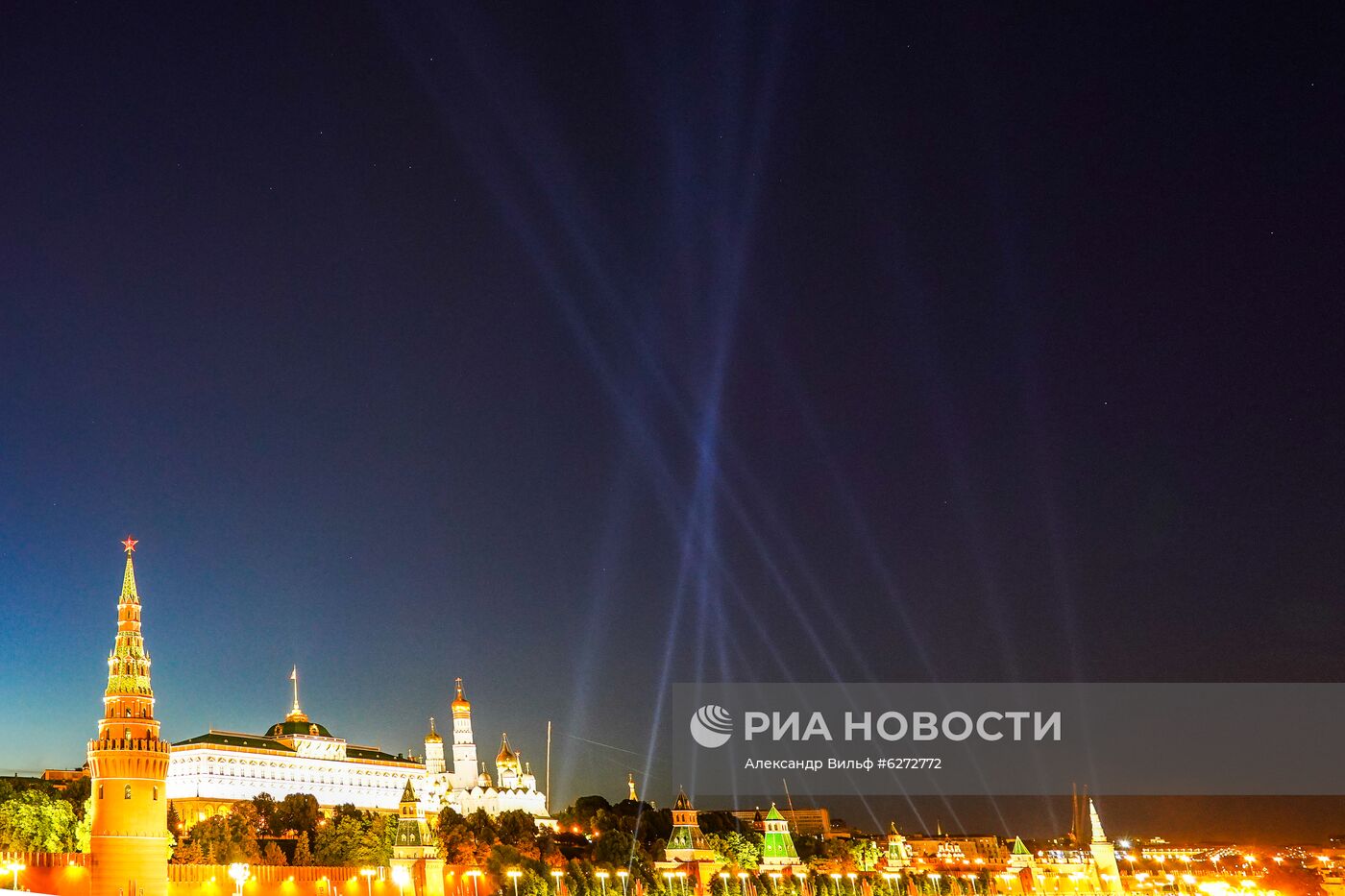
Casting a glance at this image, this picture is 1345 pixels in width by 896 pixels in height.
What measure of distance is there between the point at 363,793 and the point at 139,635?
81431 millimetres

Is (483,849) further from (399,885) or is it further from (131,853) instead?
(131,853)

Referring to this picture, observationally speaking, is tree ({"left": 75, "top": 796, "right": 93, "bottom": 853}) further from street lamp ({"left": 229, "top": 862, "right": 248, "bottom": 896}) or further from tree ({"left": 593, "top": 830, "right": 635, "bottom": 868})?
tree ({"left": 593, "top": 830, "right": 635, "bottom": 868})

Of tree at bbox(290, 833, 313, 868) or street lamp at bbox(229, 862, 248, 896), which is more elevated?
tree at bbox(290, 833, 313, 868)

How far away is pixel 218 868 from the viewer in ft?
205

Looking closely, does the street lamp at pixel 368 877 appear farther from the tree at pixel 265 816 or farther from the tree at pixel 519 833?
the tree at pixel 265 816

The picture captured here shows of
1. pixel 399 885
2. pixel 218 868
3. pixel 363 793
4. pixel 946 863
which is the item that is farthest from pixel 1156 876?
pixel 218 868

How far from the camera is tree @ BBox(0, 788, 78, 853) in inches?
2549

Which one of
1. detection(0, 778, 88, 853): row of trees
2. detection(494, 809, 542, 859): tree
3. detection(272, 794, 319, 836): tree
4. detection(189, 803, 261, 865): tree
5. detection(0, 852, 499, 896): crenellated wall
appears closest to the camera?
detection(0, 852, 499, 896): crenellated wall

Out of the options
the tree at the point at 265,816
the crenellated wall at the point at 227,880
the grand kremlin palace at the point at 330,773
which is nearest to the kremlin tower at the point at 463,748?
the grand kremlin palace at the point at 330,773

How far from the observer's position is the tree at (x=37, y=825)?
212ft

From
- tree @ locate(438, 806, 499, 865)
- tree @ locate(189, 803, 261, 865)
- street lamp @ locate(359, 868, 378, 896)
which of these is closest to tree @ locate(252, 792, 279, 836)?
tree @ locate(438, 806, 499, 865)

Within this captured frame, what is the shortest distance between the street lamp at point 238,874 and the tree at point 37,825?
9538 millimetres
